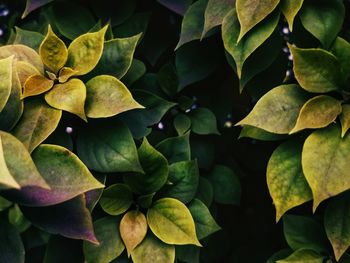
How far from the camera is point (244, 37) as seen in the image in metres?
1.16

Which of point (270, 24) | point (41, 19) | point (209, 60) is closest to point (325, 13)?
point (270, 24)

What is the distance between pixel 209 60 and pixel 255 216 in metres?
0.45

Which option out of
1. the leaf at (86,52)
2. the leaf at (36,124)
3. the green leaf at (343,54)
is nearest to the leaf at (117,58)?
the leaf at (86,52)

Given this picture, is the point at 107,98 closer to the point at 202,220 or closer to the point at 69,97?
the point at 69,97

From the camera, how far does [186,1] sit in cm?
134

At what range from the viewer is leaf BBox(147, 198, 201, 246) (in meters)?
1.13

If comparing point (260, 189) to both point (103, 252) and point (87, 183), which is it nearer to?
point (103, 252)

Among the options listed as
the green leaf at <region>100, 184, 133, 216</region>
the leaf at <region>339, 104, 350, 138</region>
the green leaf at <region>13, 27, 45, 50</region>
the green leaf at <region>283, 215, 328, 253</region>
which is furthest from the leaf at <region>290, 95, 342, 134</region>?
the green leaf at <region>13, 27, 45, 50</region>

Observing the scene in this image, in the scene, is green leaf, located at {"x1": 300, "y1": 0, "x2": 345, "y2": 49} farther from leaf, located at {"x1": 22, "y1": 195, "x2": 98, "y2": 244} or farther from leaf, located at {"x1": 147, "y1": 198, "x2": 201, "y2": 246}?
leaf, located at {"x1": 22, "y1": 195, "x2": 98, "y2": 244}

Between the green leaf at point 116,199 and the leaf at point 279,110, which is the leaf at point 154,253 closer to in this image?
the green leaf at point 116,199

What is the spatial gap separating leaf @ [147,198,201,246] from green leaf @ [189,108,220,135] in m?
0.23

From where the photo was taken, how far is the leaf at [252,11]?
3.66 ft

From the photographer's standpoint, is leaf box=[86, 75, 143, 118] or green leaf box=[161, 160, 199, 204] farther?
Answer: green leaf box=[161, 160, 199, 204]

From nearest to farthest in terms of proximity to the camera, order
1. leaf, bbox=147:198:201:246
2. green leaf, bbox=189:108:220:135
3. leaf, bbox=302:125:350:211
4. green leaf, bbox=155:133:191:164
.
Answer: leaf, bbox=302:125:350:211 → leaf, bbox=147:198:201:246 → green leaf, bbox=155:133:191:164 → green leaf, bbox=189:108:220:135
